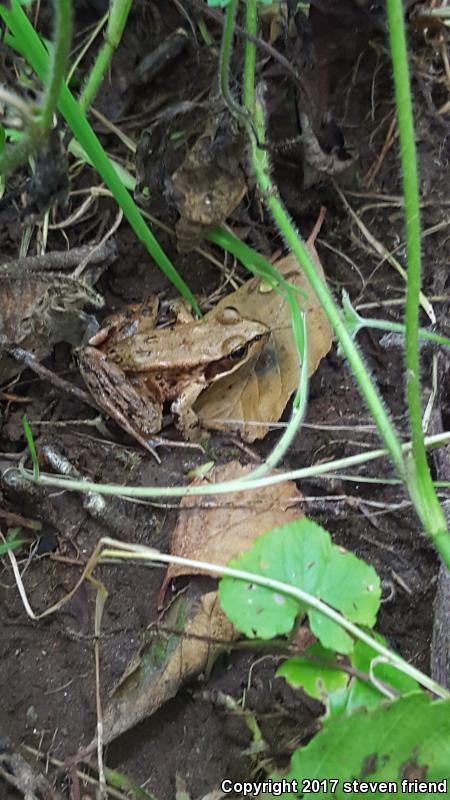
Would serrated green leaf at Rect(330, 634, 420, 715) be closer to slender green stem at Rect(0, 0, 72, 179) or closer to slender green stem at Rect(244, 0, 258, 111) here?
slender green stem at Rect(0, 0, 72, 179)

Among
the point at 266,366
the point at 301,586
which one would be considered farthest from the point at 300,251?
the point at 301,586

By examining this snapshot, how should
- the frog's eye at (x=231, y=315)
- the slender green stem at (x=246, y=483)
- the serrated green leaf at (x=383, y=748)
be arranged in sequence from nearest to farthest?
the serrated green leaf at (x=383, y=748)
the slender green stem at (x=246, y=483)
the frog's eye at (x=231, y=315)

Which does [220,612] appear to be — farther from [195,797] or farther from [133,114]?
[133,114]

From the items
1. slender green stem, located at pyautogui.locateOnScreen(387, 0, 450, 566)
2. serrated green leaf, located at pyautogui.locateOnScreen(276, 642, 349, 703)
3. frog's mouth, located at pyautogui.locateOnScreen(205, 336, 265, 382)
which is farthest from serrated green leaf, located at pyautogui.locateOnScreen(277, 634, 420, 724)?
frog's mouth, located at pyautogui.locateOnScreen(205, 336, 265, 382)

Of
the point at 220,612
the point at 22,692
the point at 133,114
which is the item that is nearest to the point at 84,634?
the point at 22,692

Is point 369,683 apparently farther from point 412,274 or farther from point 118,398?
point 118,398

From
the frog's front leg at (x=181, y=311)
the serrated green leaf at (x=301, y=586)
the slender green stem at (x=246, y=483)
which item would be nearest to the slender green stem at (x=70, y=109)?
the frog's front leg at (x=181, y=311)

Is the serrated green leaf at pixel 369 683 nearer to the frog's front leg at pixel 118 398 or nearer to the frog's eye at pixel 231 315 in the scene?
the frog's front leg at pixel 118 398
